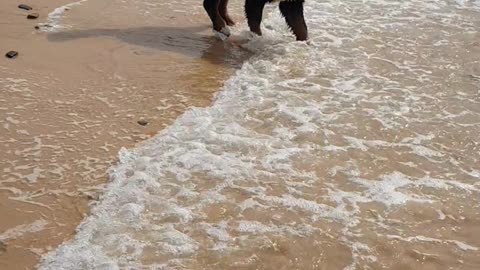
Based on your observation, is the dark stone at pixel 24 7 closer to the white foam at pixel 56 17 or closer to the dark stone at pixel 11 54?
the white foam at pixel 56 17

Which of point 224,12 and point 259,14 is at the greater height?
point 259,14

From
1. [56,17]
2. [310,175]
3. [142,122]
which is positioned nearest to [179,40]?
[56,17]

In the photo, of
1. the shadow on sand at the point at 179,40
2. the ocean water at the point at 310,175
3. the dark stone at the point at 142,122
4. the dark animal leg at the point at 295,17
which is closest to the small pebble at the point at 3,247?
the ocean water at the point at 310,175

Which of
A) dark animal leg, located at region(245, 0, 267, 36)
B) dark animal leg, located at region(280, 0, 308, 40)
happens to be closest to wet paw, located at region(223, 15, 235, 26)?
dark animal leg, located at region(245, 0, 267, 36)

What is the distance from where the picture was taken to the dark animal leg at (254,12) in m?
6.07

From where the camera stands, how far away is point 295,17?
6102 millimetres

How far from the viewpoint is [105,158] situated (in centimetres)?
390

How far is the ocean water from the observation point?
3.14 meters

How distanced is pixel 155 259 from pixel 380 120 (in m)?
2.20

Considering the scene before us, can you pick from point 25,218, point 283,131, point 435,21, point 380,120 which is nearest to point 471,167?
point 380,120

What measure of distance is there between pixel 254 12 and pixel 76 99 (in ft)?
7.08

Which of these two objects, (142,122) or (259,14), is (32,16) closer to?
(259,14)

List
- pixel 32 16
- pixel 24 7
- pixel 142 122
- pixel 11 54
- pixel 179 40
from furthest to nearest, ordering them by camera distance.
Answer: pixel 24 7 < pixel 32 16 < pixel 179 40 < pixel 11 54 < pixel 142 122

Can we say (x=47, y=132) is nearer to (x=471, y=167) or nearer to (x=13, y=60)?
Result: (x=13, y=60)
